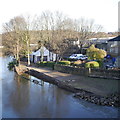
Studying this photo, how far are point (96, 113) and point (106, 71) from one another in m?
6.53

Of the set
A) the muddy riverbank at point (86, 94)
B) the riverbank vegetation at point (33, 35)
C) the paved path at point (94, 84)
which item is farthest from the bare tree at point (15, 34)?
the paved path at point (94, 84)

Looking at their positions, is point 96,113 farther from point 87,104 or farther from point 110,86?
point 110,86

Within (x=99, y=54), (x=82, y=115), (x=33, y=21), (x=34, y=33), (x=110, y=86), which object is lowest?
(x=82, y=115)

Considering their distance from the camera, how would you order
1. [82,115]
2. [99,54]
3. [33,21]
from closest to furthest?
1. [82,115]
2. [99,54]
3. [33,21]

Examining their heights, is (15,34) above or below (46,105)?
above

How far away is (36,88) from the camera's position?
1441 cm

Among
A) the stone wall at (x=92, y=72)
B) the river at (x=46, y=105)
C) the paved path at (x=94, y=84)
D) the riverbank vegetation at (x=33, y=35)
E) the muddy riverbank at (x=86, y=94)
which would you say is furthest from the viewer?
the riverbank vegetation at (x=33, y=35)

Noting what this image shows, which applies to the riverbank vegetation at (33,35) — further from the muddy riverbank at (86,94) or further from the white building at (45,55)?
the muddy riverbank at (86,94)

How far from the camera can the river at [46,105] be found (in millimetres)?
9180

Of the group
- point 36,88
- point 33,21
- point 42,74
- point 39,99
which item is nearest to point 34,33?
point 33,21

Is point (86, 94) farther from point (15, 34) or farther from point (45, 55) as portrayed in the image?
point (15, 34)

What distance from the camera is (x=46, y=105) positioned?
10578 millimetres

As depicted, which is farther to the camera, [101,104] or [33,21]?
[33,21]

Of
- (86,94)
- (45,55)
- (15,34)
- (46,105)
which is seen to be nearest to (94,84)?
(86,94)
